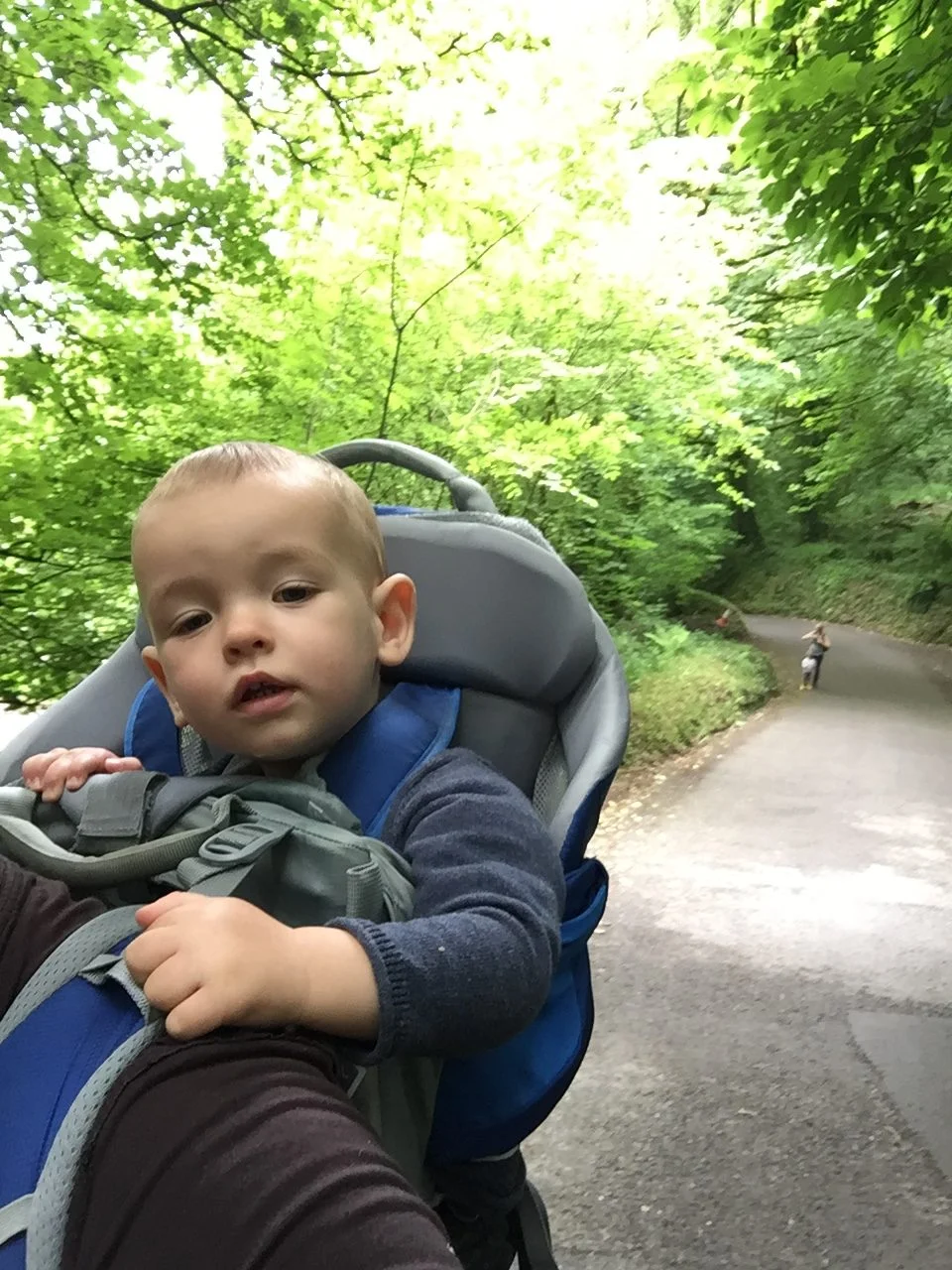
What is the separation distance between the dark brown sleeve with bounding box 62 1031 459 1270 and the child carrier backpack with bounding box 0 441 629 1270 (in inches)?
16.1

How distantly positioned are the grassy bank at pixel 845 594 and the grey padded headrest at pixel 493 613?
1661 centimetres

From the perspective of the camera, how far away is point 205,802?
1109 mm

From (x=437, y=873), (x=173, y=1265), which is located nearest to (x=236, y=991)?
(x=173, y=1265)

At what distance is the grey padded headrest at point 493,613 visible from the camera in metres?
1.41

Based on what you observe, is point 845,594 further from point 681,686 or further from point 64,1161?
point 64,1161

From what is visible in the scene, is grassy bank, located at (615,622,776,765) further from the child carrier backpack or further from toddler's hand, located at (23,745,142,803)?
toddler's hand, located at (23,745,142,803)

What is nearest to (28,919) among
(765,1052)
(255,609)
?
(255,609)

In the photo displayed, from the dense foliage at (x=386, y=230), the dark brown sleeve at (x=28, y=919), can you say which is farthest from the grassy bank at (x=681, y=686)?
the dark brown sleeve at (x=28, y=919)

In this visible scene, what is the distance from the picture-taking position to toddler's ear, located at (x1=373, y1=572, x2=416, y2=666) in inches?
49.3

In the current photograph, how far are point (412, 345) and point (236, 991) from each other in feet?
13.6

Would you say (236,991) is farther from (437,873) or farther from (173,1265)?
(437,873)

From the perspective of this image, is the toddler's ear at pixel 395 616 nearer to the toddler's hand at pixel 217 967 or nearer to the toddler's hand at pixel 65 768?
the toddler's hand at pixel 65 768

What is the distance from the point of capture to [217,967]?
0.77m

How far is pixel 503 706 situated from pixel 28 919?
676 millimetres
